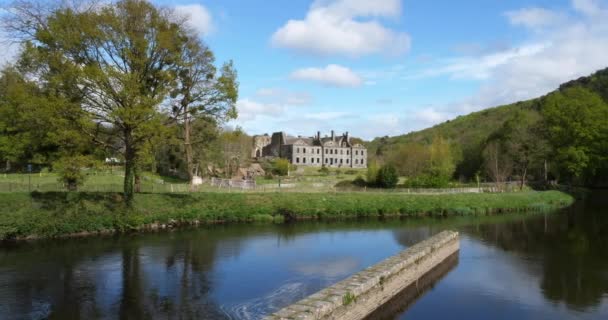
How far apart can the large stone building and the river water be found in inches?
2844

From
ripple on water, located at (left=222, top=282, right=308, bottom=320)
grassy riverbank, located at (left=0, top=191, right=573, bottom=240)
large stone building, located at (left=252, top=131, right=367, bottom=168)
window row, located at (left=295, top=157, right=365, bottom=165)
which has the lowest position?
ripple on water, located at (left=222, top=282, right=308, bottom=320)

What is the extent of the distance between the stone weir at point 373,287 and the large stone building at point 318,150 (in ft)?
267

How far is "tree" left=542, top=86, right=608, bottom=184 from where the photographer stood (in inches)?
2265

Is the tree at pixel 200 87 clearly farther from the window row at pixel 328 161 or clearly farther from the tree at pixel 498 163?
the window row at pixel 328 161

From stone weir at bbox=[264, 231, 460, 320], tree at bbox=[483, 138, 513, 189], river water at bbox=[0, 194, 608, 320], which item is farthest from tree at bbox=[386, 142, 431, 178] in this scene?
stone weir at bbox=[264, 231, 460, 320]

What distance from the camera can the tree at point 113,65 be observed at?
86.1ft

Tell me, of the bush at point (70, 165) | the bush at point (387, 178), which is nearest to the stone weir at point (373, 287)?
the bush at point (70, 165)

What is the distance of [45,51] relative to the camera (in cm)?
2647

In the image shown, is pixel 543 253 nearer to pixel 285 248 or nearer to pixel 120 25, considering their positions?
pixel 285 248

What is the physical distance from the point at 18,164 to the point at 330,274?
48390 mm

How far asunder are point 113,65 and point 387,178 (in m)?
34.4

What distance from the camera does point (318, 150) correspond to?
10556cm

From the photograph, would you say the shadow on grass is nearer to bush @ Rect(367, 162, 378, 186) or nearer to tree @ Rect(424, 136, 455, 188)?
bush @ Rect(367, 162, 378, 186)

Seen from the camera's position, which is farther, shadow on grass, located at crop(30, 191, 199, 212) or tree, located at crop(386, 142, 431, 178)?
tree, located at crop(386, 142, 431, 178)
